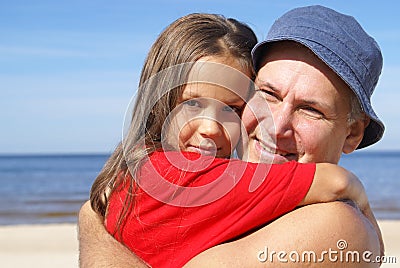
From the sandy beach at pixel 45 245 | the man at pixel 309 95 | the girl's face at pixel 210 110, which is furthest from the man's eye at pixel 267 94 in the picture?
the sandy beach at pixel 45 245

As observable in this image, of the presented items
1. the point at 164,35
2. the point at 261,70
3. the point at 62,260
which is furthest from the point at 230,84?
the point at 62,260

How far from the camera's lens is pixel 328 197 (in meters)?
2.19

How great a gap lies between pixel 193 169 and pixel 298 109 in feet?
2.03

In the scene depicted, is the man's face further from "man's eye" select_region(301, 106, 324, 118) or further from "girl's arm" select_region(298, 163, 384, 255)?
"girl's arm" select_region(298, 163, 384, 255)

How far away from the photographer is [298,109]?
271cm

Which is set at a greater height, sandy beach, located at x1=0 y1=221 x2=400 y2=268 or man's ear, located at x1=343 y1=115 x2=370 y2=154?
man's ear, located at x1=343 y1=115 x2=370 y2=154

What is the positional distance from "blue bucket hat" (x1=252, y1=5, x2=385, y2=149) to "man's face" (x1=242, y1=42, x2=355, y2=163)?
0.07 meters

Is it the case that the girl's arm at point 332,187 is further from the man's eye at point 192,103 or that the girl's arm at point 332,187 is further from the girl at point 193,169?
the man's eye at point 192,103

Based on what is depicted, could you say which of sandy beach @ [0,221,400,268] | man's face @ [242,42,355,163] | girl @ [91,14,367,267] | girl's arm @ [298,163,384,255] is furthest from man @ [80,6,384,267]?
sandy beach @ [0,221,400,268]

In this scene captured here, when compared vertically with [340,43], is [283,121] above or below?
below

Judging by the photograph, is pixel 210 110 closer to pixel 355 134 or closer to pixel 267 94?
pixel 267 94

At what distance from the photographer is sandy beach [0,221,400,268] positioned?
36.1 feet

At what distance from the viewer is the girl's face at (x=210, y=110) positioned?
2861mm

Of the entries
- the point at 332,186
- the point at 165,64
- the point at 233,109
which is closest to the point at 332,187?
the point at 332,186
